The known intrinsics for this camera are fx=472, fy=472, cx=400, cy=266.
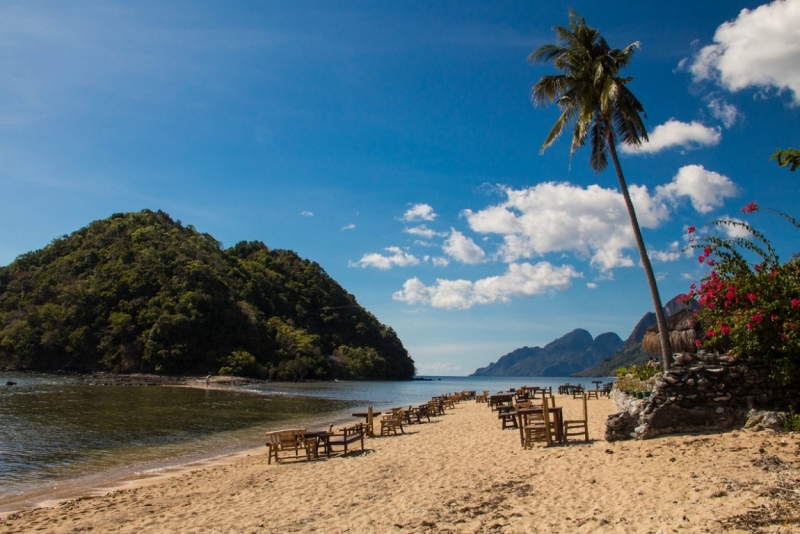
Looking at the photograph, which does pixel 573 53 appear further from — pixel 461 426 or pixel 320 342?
pixel 320 342

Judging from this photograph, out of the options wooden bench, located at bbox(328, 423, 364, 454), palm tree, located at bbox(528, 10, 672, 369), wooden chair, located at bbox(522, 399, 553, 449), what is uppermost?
palm tree, located at bbox(528, 10, 672, 369)

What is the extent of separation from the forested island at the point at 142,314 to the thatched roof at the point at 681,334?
69593mm

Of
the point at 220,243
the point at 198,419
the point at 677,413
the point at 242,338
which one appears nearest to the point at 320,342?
the point at 242,338

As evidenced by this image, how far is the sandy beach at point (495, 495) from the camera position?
592 cm

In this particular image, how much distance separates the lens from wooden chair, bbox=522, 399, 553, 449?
11.2 metres

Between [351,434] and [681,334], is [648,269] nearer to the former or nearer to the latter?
[681,334]

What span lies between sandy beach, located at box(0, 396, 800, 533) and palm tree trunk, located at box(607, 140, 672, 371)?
3640mm

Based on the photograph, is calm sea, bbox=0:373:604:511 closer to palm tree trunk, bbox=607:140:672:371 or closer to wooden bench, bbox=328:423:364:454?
wooden bench, bbox=328:423:364:454

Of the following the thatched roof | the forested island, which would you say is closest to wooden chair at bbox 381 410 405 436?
the thatched roof

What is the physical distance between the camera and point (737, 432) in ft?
30.8

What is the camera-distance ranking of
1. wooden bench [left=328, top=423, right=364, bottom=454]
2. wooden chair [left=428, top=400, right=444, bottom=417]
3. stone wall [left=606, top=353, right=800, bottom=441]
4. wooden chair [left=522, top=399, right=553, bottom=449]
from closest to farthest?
1. stone wall [left=606, top=353, right=800, bottom=441]
2. wooden chair [left=522, top=399, right=553, bottom=449]
3. wooden bench [left=328, top=423, right=364, bottom=454]
4. wooden chair [left=428, top=400, right=444, bottom=417]

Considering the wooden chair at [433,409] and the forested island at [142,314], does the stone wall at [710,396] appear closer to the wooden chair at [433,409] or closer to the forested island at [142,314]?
the wooden chair at [433,409]

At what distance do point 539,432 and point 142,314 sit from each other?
7927cm

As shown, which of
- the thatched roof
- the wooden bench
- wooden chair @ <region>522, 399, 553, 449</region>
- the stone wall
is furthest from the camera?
the thatched roof
